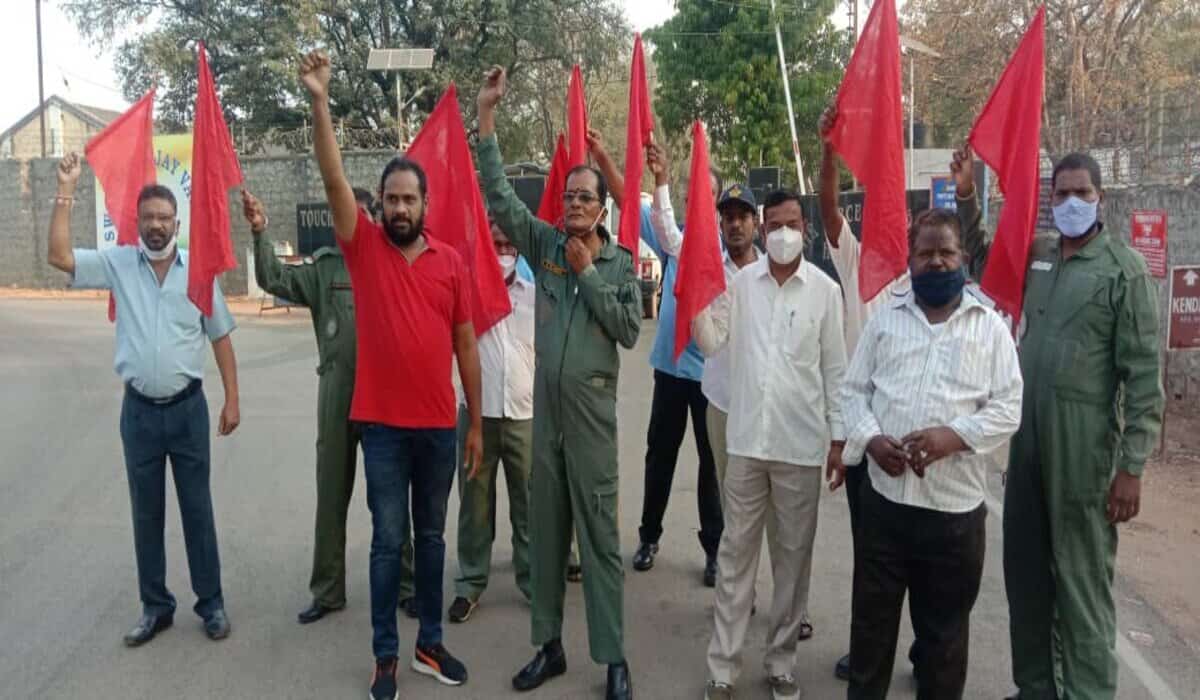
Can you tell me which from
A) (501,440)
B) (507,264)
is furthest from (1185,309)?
(501,440)

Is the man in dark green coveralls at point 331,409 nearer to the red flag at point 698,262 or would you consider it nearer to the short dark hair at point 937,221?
the red flag at point 698,262

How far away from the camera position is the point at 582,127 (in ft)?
16.3

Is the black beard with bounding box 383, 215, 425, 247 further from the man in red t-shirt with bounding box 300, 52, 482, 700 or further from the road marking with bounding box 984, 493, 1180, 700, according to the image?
the road marking with bounding box 984, 493, 1180, 700

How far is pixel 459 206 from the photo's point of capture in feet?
15.7

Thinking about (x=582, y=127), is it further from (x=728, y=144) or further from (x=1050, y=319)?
(x=728, y=144)

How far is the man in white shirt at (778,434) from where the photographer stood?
154 inches

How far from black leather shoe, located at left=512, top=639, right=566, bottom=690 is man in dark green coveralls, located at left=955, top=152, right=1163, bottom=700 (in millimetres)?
1831

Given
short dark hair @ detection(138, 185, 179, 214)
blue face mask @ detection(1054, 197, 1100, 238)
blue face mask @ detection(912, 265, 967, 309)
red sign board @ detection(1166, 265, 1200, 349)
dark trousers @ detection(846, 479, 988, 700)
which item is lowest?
dark trousers @ detection(846, 479, 988, 700)

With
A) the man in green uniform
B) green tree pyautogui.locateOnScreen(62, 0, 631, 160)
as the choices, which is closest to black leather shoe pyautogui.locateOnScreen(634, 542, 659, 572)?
the man in green uniform

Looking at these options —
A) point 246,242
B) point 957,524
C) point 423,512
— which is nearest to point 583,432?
point 423,512

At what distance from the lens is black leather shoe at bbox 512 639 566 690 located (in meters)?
4.11

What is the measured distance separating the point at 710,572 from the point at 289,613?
7.08 feet

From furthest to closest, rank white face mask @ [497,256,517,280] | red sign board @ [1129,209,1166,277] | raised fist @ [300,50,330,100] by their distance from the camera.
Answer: red sign board @ [1129,209,1166,277]
white face mask @ [497,256,517,280]
raised fist @ [300,50,330,100]

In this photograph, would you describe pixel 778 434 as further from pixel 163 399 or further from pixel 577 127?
pixel 163 399
